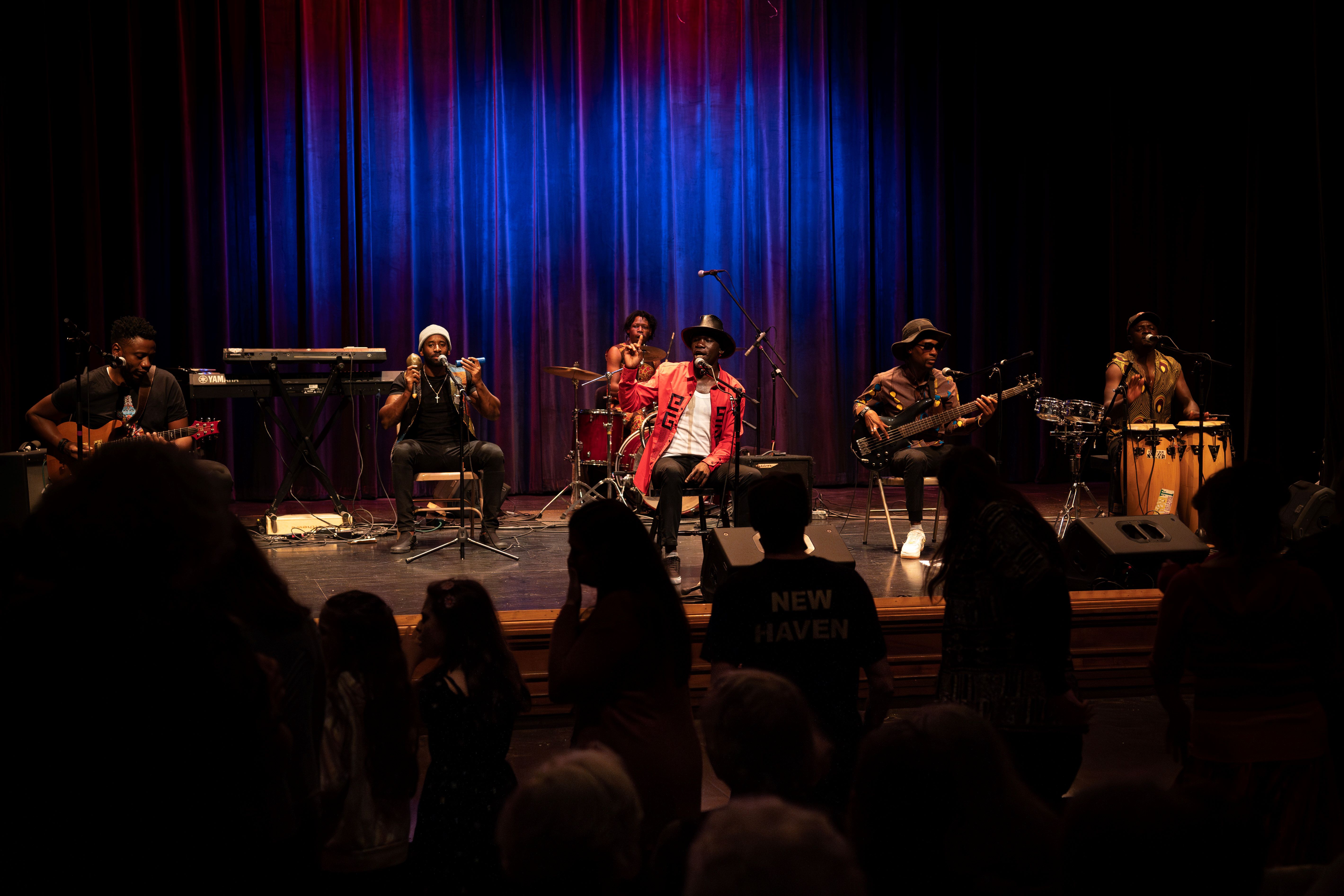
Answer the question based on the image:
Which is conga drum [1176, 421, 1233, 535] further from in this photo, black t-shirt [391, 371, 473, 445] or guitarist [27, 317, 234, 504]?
guitarist [27, 317, 234, 504]

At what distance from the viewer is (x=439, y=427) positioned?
6.69 m

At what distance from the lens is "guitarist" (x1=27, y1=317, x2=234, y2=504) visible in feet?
20.3

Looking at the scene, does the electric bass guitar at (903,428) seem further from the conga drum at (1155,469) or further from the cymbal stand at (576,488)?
the cymbal stand at (576,488)

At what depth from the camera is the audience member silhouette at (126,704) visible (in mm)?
1203

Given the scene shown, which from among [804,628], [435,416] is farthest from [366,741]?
[435,416]

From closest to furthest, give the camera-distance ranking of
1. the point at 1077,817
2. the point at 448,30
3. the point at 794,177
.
Answer: the point at 1077,817, the point at 448,30, the point at 794,177

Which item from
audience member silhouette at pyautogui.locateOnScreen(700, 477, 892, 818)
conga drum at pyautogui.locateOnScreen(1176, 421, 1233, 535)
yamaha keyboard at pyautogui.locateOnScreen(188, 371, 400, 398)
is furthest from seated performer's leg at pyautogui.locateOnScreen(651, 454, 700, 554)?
audience member silhouette at pyautogui.locateOnScreen(700, 477, 892, 818)

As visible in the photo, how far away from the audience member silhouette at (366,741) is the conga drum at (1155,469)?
4.97 metres

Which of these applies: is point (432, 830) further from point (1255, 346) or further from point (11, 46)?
point (11, 46)

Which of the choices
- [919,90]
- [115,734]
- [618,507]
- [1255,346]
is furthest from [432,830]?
[919,90]

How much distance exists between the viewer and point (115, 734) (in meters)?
1.20

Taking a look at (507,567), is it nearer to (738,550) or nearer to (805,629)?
(738,550)

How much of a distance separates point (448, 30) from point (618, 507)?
7.85m

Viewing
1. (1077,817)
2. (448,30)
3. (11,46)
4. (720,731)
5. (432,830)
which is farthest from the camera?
(448,30)
